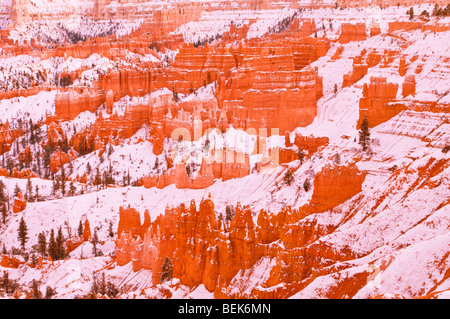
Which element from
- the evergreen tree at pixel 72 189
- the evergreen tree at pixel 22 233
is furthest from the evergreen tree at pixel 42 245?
the evergreen tree at pixel 72 189

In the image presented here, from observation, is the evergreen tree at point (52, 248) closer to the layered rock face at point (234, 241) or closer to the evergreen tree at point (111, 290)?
the layered rock face at point (234, 241)

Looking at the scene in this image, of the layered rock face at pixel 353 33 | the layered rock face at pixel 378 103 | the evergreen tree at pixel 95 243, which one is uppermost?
the layered rock face at pixel 353 33

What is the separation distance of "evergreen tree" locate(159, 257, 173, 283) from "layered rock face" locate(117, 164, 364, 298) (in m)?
0.21

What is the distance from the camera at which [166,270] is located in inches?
540

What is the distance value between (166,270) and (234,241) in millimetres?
1784

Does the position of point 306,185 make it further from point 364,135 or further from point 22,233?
point 22,233

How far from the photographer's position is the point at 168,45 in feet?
169

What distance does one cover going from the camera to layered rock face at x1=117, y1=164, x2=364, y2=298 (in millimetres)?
12320

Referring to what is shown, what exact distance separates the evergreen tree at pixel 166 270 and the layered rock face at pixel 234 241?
21 centimetres

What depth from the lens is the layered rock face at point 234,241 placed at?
40.4ft

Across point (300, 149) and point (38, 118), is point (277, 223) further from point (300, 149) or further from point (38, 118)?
point (38, 118)

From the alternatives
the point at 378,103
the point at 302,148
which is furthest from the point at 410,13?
the point at 378,103
